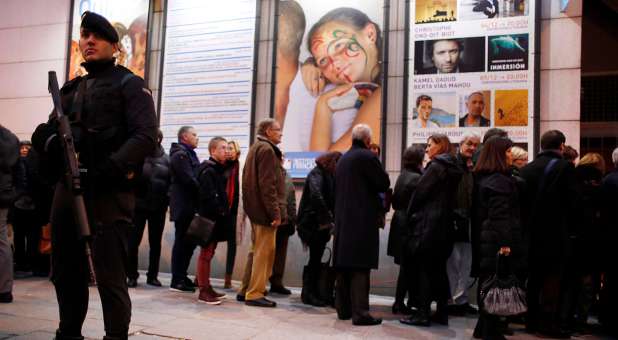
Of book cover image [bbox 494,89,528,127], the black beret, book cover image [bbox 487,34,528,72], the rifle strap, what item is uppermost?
book cover image [bbox 487,34,528,72]

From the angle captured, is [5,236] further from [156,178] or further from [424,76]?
[424,76]

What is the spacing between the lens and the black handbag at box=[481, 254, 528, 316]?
14.8 feet

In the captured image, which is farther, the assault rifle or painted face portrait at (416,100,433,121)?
painted face portrait at (416,100,433,121)

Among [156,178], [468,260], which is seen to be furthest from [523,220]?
[156,178]

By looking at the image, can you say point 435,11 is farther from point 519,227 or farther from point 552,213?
point 519,227

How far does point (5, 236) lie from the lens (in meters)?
5.60

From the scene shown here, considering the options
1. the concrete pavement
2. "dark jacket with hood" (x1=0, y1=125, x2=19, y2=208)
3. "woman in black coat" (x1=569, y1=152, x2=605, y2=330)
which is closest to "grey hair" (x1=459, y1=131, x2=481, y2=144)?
"woman in black coat" (x1=569, y1=152, x2=605, y2=330)

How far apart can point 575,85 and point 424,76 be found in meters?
1.84

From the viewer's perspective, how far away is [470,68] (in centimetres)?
723

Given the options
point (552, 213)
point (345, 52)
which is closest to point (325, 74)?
point (345, 52)

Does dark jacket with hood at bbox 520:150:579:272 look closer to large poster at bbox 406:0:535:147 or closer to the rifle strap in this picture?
large poster at bbox 406:0:535:147

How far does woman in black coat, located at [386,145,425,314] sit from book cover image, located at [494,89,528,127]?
5.41 feet

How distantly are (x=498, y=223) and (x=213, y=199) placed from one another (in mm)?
3119

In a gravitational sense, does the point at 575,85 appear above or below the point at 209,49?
below
